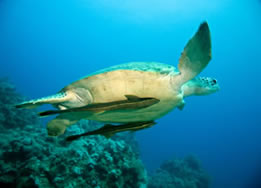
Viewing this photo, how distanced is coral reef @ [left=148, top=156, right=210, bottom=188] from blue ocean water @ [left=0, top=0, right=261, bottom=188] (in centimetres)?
2213

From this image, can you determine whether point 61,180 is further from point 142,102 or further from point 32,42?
point 32,42

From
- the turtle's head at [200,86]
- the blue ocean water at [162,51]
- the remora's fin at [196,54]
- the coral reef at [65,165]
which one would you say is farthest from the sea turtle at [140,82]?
the blue ocean water at [162,51]

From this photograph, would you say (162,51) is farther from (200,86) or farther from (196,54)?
(196,54)

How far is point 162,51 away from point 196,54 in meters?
66.0

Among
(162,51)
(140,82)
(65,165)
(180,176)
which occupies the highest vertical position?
(162,51)

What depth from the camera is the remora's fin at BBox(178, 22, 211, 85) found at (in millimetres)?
1299

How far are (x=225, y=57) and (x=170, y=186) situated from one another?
59.4m

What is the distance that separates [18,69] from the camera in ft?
278

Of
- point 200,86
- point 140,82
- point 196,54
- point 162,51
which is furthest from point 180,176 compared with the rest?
point 162,51

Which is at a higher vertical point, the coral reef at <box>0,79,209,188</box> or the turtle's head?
the turtle's head

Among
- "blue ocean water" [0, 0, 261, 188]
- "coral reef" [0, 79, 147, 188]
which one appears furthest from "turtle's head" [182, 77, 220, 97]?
"blue ocean water" [0, 0, 261, 188]

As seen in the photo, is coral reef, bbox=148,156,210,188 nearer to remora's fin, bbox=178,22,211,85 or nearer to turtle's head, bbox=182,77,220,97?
turtle's head, bbox=182,77,220,97

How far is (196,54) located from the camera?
145 centimetres

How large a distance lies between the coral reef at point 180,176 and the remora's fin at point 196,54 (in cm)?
906
